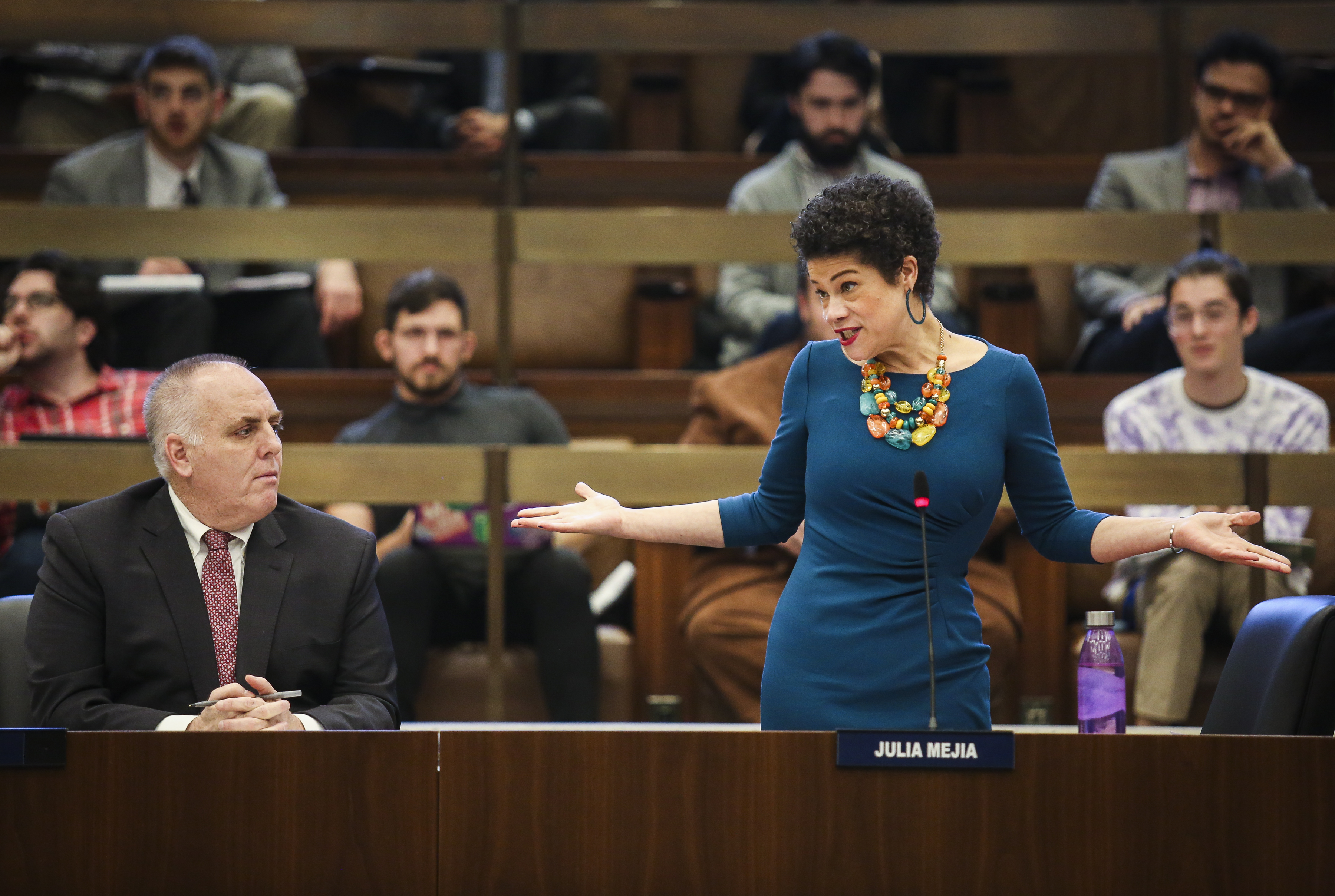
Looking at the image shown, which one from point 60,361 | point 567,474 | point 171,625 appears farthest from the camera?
point 60,361

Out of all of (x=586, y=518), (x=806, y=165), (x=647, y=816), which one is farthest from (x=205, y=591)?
(x=806, y=165)

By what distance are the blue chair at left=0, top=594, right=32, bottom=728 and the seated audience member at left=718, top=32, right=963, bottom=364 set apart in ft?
6.45

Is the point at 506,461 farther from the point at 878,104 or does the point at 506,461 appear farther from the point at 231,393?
the point at 878,104

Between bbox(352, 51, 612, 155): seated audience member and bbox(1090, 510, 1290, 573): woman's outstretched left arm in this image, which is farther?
bbox(352, 51, 612, 155): seated audience member

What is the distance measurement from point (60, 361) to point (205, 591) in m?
1.56

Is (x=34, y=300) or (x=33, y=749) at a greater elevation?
(x=34, y=300)

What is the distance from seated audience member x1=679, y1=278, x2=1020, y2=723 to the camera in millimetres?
2756

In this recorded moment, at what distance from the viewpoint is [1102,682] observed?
6.89ft

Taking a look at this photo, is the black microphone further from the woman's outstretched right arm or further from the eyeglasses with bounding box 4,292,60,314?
the eyeglasses with bounding box 4,292,60,314

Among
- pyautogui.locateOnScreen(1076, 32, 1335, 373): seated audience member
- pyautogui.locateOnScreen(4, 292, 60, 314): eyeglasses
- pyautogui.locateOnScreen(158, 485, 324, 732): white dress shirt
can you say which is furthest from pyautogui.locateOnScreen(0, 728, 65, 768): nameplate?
pyautogui.locateOnScreen(1076, 32, 1335, 373): seated audience member

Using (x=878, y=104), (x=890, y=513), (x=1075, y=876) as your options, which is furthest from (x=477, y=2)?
(x=1075, y=876)

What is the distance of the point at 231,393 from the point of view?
5.80 ft

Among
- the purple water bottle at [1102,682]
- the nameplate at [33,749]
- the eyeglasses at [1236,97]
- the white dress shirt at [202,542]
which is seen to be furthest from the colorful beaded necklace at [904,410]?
the eyeglasses at [1236,97]

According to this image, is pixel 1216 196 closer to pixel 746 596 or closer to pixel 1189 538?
pixel 746 596
